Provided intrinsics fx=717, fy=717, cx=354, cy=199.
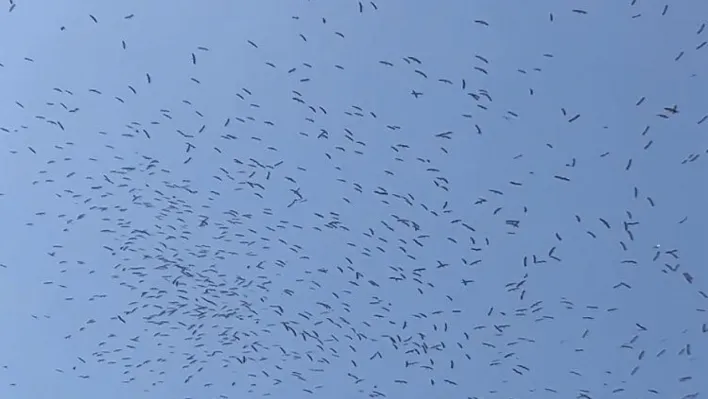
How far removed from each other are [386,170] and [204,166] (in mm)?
247

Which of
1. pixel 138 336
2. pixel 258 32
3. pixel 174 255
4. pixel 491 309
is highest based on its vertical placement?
pixel 258 32

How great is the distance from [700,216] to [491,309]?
272mm

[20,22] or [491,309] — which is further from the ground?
[20,22]

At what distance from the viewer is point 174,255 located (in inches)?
39.0

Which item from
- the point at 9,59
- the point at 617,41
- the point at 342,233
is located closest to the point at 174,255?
the point at 342,233

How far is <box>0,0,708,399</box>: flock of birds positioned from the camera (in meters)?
0.87

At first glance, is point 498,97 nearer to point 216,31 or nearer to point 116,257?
point 216,31

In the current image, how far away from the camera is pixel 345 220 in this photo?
94 centimetres

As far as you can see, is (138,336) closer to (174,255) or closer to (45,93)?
(174,255)

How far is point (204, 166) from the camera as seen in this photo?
0.97 metres

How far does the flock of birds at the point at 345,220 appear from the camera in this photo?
87 cm

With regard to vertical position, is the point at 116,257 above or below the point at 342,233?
below

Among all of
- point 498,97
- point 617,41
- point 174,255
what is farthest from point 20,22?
point 617,41

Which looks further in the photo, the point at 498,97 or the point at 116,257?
the point at 116,257
